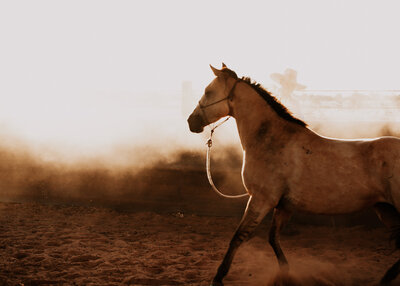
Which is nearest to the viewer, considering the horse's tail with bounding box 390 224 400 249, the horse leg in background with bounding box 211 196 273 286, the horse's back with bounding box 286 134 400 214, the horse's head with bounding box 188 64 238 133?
the horse's back with bounding box 286 134 400 214

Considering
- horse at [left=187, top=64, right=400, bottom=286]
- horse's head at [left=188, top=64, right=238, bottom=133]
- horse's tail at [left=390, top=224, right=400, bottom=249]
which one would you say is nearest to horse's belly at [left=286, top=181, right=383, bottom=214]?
horse at [left=187, top=64, right=400, bottom=286]

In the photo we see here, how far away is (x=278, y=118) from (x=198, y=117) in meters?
0.87

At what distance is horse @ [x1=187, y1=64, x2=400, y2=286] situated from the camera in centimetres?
387

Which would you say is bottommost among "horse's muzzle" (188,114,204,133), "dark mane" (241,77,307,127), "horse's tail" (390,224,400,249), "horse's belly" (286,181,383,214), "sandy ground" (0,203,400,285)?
"sandy ground" (0,203,400,285)

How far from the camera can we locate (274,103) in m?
4.30

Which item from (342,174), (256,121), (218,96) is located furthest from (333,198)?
(218,96)

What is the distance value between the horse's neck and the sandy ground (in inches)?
59.3

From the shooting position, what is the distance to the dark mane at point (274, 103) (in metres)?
4.23

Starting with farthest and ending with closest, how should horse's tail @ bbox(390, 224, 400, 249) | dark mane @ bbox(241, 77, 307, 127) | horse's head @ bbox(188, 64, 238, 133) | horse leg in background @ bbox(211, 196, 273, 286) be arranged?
horse's head @ bbox(188, 64, 238, 133) → dark mane @ bbox(241, 77, 307, 127) → horse's tail @ bbox(390, 224, 400, 249) → horse leg in background @ bbox(211, 196, 273, 286)

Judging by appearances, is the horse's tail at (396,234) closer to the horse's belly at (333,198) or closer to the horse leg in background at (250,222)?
the horse's belly at (333,198)

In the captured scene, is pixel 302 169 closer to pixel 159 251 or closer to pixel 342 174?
pixel 342 174

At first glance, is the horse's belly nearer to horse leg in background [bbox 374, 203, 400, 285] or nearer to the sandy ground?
horse leg in background [bbox 374, 203, 400, 285]

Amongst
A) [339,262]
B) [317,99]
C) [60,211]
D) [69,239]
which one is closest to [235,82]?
[339,262]

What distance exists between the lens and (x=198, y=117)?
4473mm
